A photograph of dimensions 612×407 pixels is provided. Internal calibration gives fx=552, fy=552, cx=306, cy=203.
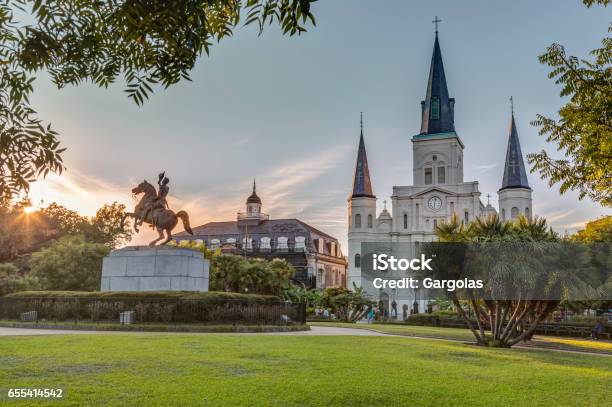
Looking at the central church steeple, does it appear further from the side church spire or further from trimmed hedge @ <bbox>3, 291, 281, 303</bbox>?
trimmed hedge @ <bbox>3, 291, 281, 303</bbox>

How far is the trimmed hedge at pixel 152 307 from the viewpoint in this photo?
1827 centimetres

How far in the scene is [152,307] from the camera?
18266 millimetres

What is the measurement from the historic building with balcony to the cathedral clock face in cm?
1633

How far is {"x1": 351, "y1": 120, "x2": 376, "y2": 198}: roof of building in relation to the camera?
72.5 m

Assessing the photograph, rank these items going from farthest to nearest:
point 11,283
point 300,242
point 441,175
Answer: point 300,242
point 441,175
point 11,283

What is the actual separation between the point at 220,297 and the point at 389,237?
174 feet

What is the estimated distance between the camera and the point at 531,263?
1512 centimetres

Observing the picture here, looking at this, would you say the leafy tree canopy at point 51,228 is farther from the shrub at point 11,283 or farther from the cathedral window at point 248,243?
the cathedral window at point 248,243

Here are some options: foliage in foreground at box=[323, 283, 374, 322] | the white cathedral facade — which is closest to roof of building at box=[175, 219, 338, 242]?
the white cathedral facade

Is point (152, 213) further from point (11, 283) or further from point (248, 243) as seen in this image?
point (248, 243)

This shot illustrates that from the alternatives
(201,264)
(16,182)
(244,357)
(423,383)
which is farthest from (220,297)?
(16,182)

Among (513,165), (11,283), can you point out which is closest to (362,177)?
(513,165)

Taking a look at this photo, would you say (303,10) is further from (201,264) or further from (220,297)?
(201,264)

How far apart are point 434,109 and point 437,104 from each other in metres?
0.76
